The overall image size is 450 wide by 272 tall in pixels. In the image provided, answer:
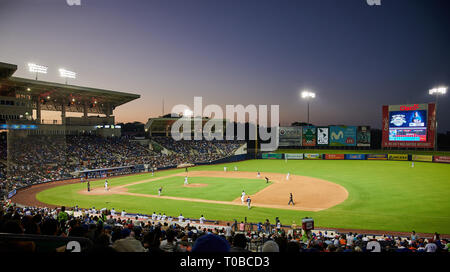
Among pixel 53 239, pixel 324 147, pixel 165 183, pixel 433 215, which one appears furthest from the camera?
pixel 324 147

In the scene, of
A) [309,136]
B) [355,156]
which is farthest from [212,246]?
[309,136]

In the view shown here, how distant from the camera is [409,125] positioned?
180 feet

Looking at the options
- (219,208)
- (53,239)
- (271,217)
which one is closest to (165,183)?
(219,208)

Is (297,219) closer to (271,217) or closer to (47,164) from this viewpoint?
(271,217)

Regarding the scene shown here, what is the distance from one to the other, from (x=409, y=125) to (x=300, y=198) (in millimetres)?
41308

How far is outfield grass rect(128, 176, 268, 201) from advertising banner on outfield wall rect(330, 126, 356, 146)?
36613 mm

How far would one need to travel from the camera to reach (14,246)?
9.80 feet

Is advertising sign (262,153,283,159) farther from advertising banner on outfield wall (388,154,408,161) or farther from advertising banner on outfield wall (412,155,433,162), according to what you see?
advertising banner on outfield wall (412,155,433,162)

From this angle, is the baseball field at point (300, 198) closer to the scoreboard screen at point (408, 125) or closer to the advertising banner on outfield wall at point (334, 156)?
the scoreboard screen at point (408, 125)

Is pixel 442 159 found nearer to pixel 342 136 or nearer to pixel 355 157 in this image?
pixel 355 157

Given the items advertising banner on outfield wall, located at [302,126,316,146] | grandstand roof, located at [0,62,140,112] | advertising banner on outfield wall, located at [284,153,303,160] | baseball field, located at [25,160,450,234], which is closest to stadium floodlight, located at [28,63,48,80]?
grandstand roof, located at [0,62,140,112]

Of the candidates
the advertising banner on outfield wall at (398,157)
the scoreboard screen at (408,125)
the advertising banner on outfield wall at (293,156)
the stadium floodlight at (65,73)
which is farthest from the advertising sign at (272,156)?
the stadium floodlight at (65,73)

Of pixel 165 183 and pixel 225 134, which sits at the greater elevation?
pixel 225 134

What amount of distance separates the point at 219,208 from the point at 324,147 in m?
56.5
